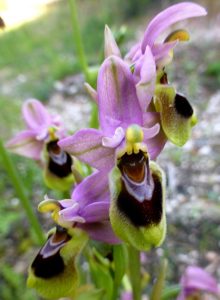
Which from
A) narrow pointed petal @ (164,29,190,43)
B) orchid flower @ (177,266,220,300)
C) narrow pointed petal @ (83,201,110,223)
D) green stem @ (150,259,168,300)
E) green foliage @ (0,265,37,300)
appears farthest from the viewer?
green foliage @ (0,265,37,300)

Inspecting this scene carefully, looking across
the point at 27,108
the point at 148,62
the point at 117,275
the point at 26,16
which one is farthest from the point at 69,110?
the point at 26,16

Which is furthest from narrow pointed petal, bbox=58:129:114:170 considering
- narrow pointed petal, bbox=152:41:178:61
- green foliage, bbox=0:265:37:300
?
green foliage, bbox=0:265:37:300

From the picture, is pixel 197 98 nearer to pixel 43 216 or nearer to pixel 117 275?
pixel 43 216

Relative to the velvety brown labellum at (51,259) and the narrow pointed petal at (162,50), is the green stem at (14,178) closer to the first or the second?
the velvety brown labellum at (51,259)

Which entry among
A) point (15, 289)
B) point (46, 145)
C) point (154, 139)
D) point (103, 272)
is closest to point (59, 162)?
point (46, 145)

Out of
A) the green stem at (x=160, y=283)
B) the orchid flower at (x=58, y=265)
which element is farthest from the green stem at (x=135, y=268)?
the orchid flower at (x=58, y=265)

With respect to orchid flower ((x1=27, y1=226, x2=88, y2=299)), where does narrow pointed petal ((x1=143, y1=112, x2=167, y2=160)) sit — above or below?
above

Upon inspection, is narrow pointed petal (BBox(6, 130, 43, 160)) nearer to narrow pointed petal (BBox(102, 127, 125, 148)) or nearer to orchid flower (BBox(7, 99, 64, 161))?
orchid flower (BBox(7, 99, 64, 161))
